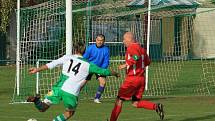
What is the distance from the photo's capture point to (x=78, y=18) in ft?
92.1

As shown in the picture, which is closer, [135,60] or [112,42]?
[135,60]

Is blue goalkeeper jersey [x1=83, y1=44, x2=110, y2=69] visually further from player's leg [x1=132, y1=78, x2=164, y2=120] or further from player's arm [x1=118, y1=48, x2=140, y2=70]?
player's arm [x1=118, y1=48, x2=140, y2=70]

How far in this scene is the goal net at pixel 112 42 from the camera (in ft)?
75.8

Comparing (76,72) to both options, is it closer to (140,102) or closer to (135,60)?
(135,60)

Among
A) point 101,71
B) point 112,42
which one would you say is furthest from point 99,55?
point 112,42

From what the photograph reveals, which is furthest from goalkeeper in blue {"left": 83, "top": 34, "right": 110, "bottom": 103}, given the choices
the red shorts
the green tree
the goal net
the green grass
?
the green tree

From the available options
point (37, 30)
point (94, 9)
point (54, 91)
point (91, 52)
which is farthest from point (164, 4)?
point (54, 91)

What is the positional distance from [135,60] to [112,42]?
13203 millimetres

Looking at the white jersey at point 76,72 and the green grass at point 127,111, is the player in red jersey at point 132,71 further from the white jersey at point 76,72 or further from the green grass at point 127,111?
the white jersey at point 76,72

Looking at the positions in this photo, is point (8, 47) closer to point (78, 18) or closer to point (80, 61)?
point (78, 18)

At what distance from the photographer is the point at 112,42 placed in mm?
28016

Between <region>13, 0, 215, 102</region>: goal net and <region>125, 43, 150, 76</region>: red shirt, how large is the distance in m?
6.43

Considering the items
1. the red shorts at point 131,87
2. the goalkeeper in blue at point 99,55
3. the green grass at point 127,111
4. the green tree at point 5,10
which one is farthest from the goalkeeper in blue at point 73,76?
the green tree at point 5,10

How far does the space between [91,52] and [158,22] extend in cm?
2264
